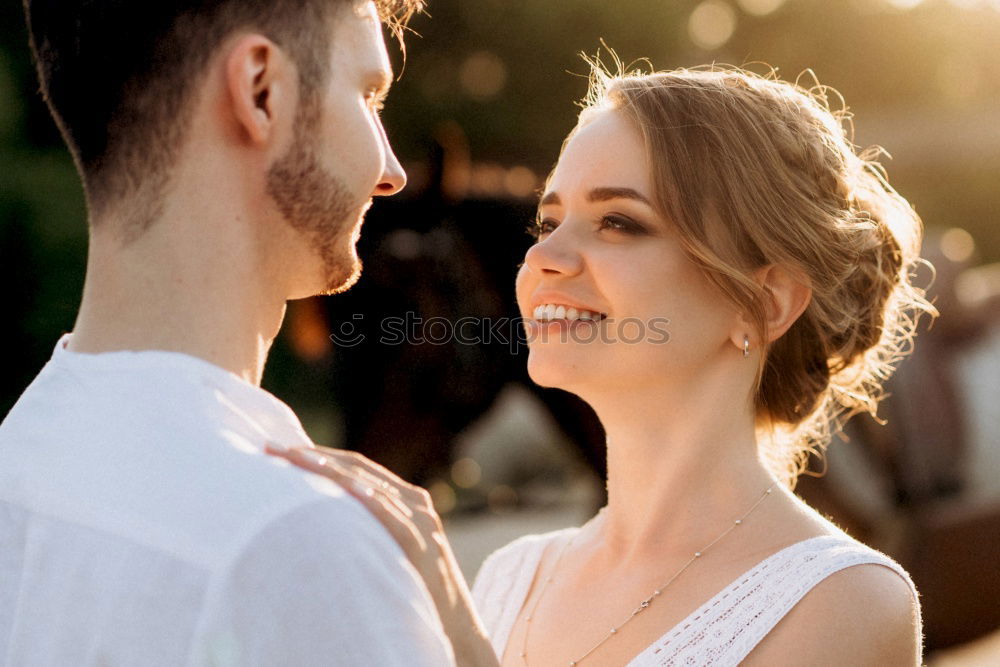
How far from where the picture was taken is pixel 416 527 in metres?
1.18

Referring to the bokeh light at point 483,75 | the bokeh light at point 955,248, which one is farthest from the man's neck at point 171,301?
the bokeh light at point 483,75

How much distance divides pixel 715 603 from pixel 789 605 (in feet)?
0.56

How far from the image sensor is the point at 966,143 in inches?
421

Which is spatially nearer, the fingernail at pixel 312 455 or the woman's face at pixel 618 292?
the fingernail at pixel 312 455

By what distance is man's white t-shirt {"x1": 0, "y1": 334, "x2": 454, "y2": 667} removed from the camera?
1.02 m

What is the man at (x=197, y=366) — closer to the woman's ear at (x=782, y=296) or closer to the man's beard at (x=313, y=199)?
the man's beard at (x=313, y=199)

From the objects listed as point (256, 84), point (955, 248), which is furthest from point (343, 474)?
point (955, 248)

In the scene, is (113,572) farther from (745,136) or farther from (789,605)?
(745,136)

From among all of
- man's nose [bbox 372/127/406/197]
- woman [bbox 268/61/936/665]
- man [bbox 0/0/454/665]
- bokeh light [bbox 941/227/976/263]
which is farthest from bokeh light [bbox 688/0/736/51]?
man [bbox 0/0/454/665]

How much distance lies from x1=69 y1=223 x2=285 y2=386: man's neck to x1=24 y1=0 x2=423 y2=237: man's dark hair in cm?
5

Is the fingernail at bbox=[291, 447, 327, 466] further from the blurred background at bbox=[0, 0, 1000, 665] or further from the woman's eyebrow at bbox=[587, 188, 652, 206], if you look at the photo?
the blurred background at bbox=[0, 0, 1000, 665]

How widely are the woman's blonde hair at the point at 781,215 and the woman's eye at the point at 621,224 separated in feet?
0.23

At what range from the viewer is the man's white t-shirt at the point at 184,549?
3.34 feet

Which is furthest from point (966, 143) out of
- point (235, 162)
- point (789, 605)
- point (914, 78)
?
point (235, 162)
